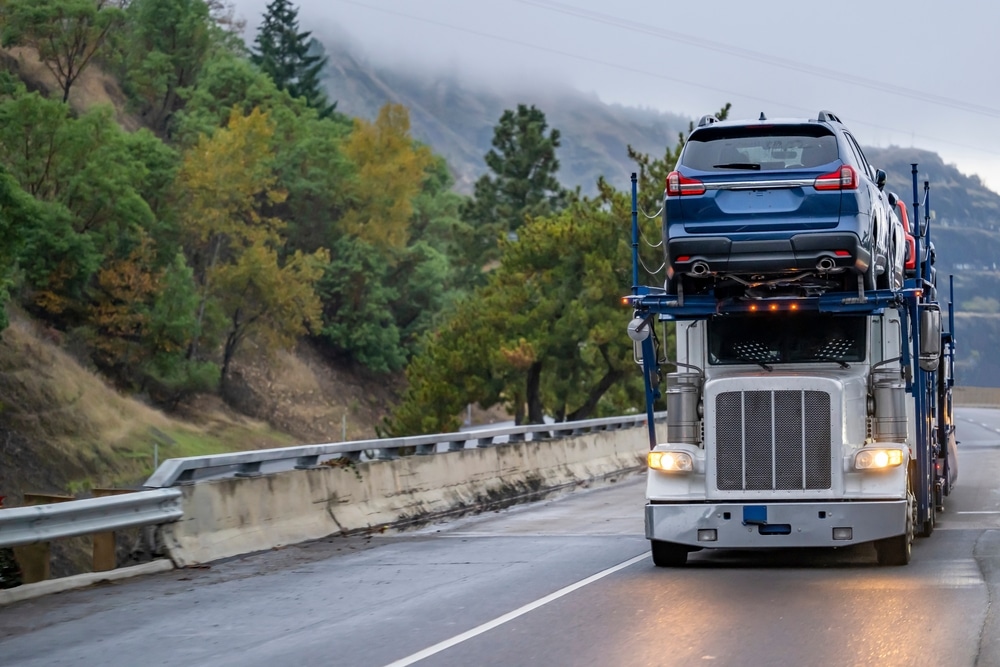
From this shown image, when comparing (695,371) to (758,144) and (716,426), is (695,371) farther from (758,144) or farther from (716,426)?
(758,144)

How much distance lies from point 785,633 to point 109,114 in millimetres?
61014

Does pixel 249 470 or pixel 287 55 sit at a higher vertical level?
pixel 287 55

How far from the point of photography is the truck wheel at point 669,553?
14.1 metres

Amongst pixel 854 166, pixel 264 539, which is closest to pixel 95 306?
pixel 264 539

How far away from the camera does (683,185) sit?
44.9 feet

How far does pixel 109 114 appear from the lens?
6669 cm

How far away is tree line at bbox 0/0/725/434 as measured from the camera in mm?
57250

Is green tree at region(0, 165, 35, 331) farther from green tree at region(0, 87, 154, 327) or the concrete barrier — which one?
the concrete barrier

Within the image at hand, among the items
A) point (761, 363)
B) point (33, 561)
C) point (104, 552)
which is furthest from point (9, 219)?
point (761, 363)

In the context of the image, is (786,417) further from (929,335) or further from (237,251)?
(237,251)

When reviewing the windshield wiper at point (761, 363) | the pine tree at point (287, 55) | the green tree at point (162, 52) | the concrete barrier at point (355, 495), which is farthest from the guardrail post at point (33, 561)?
the pine tree at point (287, 55)

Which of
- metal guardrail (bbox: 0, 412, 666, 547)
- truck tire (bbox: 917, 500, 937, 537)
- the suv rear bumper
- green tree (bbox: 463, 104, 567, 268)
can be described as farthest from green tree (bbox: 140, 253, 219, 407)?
the suv rear bumper

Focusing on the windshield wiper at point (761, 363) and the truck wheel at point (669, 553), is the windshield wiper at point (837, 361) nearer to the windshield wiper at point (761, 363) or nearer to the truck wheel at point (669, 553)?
the windshield wiper at point (761, 363)

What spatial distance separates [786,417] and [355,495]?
712 centimetres
